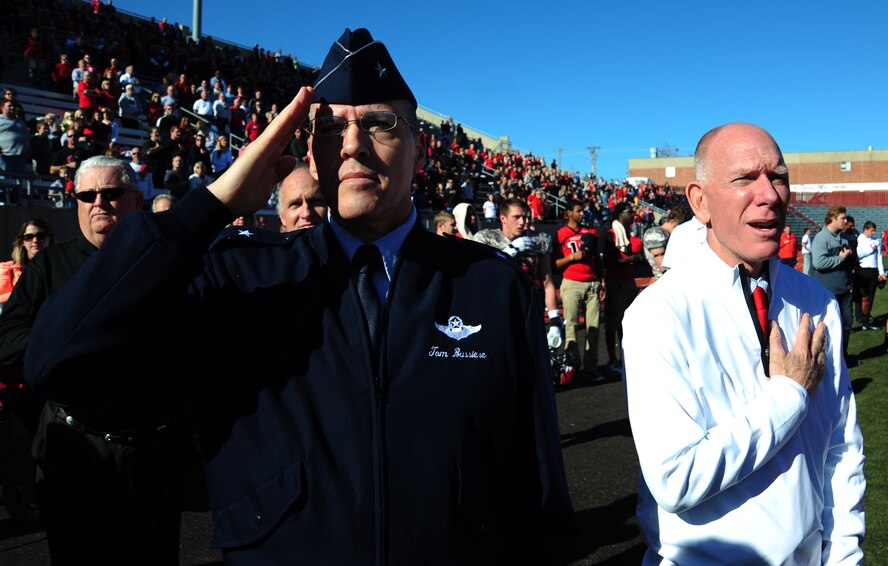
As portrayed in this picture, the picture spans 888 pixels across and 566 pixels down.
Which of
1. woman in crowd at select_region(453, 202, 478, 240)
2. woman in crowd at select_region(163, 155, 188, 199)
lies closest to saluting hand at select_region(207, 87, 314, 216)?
woman in crowd at select_region(453, 202, 478, 240)

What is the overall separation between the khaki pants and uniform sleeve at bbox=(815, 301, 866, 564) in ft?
21.9

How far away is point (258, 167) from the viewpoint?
1.60 m

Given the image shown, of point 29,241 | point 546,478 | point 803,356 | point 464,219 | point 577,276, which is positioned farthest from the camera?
point 577,276

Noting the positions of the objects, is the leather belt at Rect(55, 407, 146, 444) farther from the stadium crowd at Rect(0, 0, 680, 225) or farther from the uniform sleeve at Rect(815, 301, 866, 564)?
the stadium crowd at Rect(0, 0, 680, 225)

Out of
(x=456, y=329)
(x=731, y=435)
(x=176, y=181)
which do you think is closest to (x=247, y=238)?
(x=456, y=329)

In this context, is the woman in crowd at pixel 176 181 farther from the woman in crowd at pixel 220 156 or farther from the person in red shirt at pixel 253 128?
the person in red shirt at pixel 253 128

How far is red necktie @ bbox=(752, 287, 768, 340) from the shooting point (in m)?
2.08

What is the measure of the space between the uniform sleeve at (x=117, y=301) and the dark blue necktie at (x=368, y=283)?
1.15ft

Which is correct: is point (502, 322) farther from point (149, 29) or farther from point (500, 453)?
point (149, 29)

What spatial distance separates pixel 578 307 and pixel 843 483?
697 cm

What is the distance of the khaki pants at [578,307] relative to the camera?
8930mm

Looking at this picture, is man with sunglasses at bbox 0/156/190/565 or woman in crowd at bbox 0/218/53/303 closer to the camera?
man with sunglasses at bbox 0/156/190/565

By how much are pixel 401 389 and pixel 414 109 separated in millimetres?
761

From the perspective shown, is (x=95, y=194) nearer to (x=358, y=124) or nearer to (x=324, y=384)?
(x=358, y=124)
